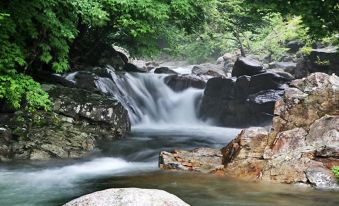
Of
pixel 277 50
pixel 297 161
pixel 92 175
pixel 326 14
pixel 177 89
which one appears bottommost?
pixel 92 175

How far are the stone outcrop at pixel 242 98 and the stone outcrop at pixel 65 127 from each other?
7.12m

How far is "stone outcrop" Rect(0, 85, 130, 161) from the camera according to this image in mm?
11445

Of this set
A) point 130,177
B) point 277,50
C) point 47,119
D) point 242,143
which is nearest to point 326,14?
point 242,143

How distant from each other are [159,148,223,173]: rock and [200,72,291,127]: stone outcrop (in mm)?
8216

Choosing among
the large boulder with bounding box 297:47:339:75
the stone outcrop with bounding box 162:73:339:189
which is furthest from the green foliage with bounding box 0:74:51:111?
the large boulder with bounding box 297:47:339:75

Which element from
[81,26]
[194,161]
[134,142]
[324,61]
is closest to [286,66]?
[324,61]

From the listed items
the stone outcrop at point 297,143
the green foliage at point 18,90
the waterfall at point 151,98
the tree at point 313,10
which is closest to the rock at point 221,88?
the waterfall at point 151,98

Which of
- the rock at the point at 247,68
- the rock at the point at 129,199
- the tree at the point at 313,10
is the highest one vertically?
the tree at the point at 313,10

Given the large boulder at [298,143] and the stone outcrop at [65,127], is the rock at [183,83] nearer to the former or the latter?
the stone outcrop at [65,127]

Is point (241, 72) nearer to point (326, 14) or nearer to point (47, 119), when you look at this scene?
point (326, 14)

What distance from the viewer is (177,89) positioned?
75.0ft

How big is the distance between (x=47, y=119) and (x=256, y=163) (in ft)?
22.2

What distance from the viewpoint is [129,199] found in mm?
4258

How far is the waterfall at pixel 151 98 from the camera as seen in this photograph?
1792 centimetres
